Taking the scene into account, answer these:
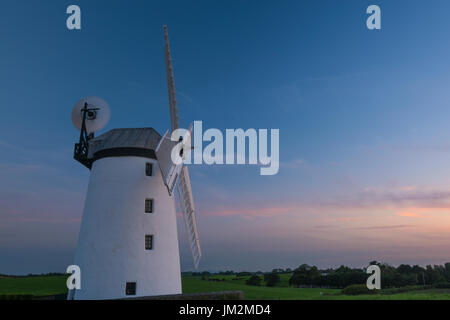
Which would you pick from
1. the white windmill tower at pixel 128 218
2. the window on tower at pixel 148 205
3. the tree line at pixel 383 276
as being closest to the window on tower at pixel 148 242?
the white windmill tower at pixel 128 218

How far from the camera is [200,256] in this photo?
87.2 feet

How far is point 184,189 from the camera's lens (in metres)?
26.9

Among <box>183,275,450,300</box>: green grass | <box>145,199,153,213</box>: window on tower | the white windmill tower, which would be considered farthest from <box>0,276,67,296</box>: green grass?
<box>145,199,153,213</box>: window on tower

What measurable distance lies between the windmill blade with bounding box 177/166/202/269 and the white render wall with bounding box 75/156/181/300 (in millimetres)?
1798

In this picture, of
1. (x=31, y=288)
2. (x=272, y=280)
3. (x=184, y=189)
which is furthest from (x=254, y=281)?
(x=184, y=189)

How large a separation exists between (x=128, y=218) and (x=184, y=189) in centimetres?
544

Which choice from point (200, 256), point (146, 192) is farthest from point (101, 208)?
point (200, 256)

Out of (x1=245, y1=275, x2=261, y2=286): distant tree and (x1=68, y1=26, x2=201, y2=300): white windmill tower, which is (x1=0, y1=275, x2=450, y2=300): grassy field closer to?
(x1=245, y1=275, x2=261, y2=286): distant tree

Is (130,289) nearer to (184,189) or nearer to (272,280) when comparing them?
(184,189)
